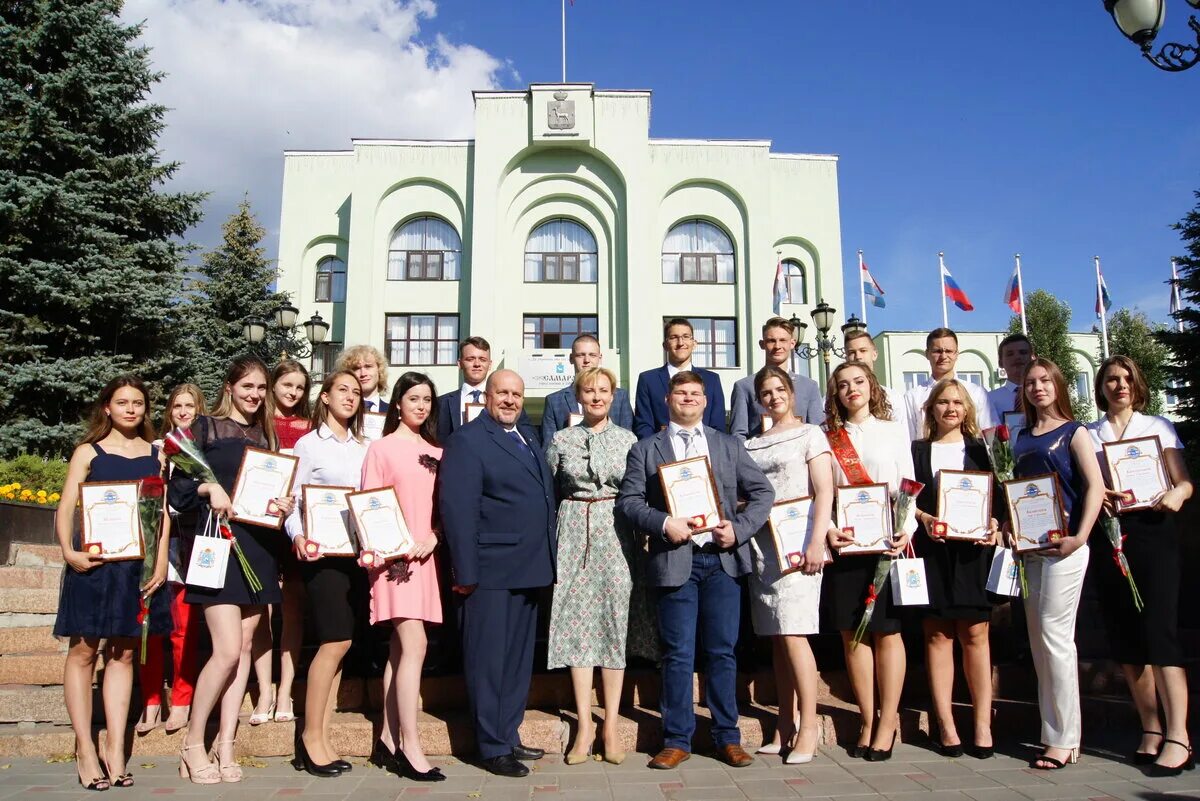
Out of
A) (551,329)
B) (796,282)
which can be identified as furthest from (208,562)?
(796,282)

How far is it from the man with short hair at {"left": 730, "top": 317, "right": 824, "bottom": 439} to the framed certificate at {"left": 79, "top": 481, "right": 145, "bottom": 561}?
4.48 m

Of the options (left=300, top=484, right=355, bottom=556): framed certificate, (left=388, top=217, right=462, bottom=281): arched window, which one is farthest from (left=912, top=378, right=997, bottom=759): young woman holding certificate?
(left=388, top=217, right=462, bottom=281): arched window

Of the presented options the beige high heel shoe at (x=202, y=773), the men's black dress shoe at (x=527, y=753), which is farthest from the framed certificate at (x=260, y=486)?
the men's black dress shoe at (x=527, y=753)

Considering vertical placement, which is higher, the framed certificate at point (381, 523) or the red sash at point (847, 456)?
the red sash at point (847, 456)

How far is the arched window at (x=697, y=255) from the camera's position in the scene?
30.2 m

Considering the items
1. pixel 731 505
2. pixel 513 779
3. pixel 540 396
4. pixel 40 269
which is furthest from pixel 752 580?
pixel 540 396

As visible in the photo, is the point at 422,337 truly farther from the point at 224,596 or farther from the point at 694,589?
the point at 694,589

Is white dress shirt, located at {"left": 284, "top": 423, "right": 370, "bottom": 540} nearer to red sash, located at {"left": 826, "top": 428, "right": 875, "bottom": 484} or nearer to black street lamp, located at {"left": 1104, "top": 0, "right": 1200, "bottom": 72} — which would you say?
red sash, located at {"left": 826, "top": 428, "right": 875, "bottom": 484}

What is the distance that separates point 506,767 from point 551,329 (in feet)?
83.9

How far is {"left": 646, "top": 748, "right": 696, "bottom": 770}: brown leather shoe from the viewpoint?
15.9ft

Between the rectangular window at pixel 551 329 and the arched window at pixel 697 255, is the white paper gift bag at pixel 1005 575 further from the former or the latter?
the arched window at pixel 697 255

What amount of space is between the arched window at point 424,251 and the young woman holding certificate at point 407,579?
2531 centimetres

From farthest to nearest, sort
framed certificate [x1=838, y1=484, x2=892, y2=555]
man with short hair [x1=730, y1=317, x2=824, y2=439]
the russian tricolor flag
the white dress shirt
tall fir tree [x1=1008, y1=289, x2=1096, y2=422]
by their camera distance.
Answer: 1. tall fir tree [x1=1008, y1=289, x2=1096, y2=422]
2. the russian tricolor flag
3. man with short hair [x1=730, y1=317, x2=824, y2=439]
4. the white dress shirt
5. framed certificate [x1=838, y1=484, x2=892, y2=555]

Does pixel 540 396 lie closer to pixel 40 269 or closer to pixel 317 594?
pixel 40 269
